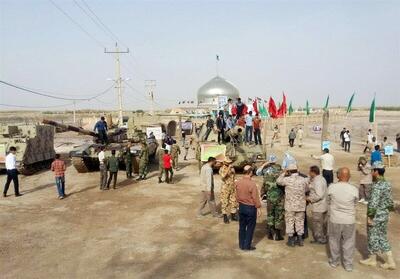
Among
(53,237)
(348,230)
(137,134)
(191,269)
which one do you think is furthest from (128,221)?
(137,134)

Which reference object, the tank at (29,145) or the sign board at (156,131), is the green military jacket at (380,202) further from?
the sign board at (156,131)

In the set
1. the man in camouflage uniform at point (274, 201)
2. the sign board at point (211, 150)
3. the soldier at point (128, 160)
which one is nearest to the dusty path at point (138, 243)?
the man in camouflage uniform at point (274, 201)

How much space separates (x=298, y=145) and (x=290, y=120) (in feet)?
69.4

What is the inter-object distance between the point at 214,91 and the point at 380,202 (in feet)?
207

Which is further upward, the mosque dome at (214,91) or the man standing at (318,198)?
the mosque dome at (214,91)

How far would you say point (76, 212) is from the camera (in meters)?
10.3

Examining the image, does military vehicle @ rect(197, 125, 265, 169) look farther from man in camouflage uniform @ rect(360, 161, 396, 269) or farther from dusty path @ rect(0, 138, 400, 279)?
man in camouflage uniform @ rect(360, 161, 396, 269)

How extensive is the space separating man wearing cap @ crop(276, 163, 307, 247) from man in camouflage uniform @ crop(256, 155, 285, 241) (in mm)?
283

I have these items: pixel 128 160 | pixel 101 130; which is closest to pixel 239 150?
pixel 128 160

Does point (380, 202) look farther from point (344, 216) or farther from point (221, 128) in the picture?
point (221, 128)

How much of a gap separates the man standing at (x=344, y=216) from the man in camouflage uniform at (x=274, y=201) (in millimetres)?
1273

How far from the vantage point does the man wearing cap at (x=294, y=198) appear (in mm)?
6996

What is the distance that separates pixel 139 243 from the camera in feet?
25.4

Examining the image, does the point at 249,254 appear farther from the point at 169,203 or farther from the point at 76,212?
the point at 76,212
